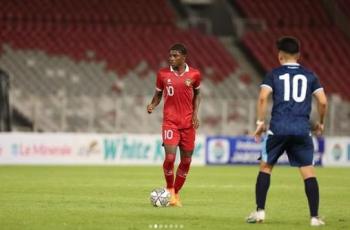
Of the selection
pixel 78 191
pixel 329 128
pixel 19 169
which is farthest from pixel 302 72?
pixel 329 128

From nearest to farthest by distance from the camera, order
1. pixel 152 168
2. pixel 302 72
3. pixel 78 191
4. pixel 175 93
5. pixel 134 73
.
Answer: pixel 302 72 < pixel 175 93 < pixel 78 191 < pixel 152 168 < pixel 134 73

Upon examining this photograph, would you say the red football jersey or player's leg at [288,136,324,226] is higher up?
the red football jersey

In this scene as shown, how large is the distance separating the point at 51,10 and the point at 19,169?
13.7 meters

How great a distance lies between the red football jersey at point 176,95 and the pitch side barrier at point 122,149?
48.7 feet

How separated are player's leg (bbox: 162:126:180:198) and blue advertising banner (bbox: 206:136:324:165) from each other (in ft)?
55.6

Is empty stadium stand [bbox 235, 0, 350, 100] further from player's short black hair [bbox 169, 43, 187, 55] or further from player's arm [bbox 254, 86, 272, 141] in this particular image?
player's arm [bbox 254, 86, 272, 141]

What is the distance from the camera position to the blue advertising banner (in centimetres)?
3219

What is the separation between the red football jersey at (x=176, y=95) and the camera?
15.1 meters

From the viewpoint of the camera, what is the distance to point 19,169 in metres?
26.5

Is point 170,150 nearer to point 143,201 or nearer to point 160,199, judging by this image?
point 160,199

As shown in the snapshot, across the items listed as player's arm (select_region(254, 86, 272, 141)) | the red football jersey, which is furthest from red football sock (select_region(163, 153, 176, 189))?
player's arm (select_region(254, 86, 272, 141))

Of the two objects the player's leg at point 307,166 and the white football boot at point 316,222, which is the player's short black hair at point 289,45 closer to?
the player's leg at point 307,166

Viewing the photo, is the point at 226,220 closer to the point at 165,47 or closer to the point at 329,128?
the point at 329,128

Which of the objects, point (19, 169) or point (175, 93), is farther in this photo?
point (19, 169)
